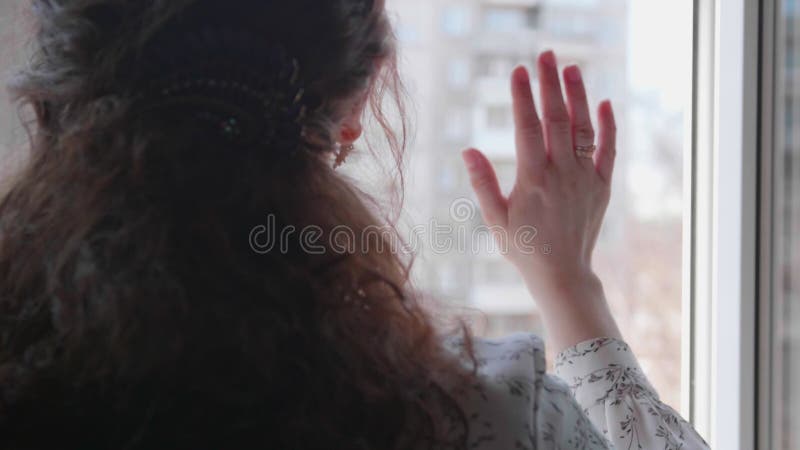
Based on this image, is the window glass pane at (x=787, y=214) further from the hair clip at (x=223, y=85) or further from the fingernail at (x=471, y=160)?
the hair clip at (x=223, y=85)

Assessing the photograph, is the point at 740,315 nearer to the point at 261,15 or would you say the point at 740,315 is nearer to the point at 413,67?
the point at 413,67

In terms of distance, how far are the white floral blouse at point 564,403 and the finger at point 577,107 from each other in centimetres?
22

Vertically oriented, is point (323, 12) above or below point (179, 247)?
above

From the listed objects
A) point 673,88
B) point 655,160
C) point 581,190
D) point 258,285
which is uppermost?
point 673,88

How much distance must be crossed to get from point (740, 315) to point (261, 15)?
0.75 metres

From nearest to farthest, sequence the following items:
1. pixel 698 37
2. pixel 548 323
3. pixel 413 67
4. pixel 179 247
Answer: pixel 179 247, pixel 548 323, pixel 413 67, pixel 698 37

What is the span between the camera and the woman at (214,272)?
0.49 metres

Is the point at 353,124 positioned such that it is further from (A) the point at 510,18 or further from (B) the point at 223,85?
(A) the point at 510,18

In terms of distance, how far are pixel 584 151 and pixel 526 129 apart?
7cm

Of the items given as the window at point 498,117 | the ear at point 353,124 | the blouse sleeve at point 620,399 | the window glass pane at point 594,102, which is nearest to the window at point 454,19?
the window glass pane at point 594,102

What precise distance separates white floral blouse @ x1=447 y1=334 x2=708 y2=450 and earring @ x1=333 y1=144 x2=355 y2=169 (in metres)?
0.18

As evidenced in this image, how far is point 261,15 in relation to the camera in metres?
0.54

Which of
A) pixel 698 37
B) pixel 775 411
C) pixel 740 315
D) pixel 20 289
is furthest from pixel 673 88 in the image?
pixel 20 289

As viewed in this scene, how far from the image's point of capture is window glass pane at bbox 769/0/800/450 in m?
0.95
